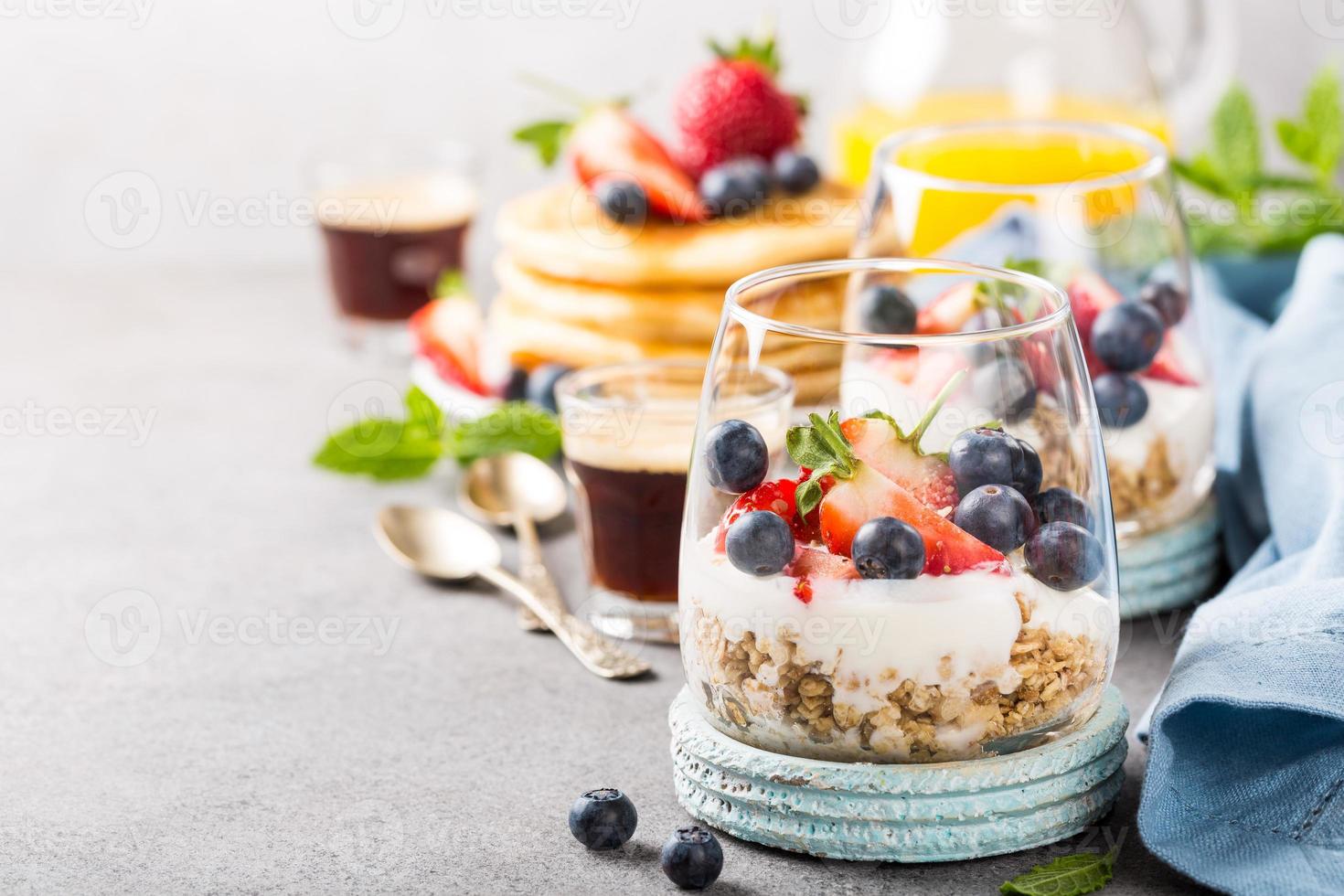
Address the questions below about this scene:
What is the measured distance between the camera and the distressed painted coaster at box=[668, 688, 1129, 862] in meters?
0.87

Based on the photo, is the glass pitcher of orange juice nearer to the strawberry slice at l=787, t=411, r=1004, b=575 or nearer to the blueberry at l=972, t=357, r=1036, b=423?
the blueberry at l=972, t=357, r=1036, b=423

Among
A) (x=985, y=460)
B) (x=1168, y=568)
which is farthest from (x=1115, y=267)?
(x=985, y=460)

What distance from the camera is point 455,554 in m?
1.36

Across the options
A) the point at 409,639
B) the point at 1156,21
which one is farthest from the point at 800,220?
the point at 1156,21

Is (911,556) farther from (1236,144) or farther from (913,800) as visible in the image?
(1236,144)

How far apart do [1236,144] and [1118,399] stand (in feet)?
2.50

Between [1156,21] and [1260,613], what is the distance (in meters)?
1.76

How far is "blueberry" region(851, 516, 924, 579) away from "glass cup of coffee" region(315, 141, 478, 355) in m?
1.28

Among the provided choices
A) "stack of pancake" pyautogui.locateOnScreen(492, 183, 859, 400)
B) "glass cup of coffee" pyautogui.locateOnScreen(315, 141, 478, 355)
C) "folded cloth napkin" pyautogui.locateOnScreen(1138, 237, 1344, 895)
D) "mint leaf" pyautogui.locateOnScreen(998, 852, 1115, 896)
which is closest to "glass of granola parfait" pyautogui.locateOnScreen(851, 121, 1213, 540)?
"folded cloth napkin" pyautogui.locateOnScreen(1138, 237, 1344, 895)

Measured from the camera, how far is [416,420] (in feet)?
5.20

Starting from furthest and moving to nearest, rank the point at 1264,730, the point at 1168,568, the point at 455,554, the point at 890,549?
the point at 455,554
the point at 1168,568
the point at 1264,730
the point at 890,549

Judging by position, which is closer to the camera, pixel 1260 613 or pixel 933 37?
pixel 1260 613

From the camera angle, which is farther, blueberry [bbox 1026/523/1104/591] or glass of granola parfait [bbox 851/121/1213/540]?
glass of granola parfait [bbox 851/121/1213/540]

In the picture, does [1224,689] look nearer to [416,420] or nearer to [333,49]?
[416,420]
